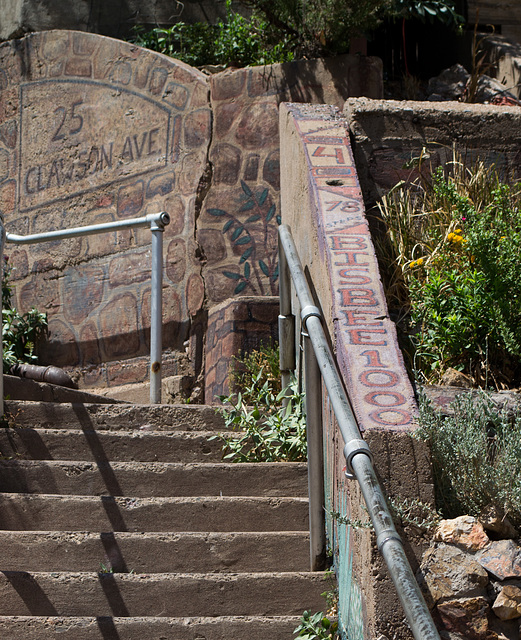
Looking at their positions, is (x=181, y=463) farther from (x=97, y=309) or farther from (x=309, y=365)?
(x=97, y=309)

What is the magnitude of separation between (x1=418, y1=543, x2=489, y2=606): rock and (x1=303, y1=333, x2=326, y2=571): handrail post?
68cm

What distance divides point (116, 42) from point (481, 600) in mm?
6436

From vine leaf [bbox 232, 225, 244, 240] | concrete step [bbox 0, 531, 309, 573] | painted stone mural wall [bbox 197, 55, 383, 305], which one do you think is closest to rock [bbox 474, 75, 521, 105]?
painted stone mural wall [bbox 197, 55, 383, 305]

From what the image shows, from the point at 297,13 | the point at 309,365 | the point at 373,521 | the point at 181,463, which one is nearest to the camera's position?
the point at 373,521

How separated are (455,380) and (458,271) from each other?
0.67m

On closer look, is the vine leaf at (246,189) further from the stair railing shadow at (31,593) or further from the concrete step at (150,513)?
the stair railing shadow at (31,593)

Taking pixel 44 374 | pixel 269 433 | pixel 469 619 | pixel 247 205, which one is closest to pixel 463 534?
pixel 469 619

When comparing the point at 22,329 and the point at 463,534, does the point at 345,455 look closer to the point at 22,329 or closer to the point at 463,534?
the point at 463,534

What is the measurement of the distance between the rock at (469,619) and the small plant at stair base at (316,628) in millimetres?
557

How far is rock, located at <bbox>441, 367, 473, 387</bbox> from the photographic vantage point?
3512 millimetres

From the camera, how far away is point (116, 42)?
7.81 meters

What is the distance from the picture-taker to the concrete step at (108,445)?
3.91m

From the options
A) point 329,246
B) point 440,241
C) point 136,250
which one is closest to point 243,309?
point 136,250

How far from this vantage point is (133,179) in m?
7.54
